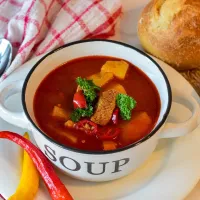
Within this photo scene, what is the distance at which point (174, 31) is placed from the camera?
1396 millimetres

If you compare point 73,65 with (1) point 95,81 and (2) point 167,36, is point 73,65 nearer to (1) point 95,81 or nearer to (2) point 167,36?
(1) point 95,81

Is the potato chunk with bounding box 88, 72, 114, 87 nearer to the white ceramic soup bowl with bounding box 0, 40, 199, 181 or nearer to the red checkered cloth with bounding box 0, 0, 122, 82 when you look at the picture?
the white ceramic soup bowl with bounding box 0, 40, 199, 181

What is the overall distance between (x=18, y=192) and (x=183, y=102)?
0.49 metres

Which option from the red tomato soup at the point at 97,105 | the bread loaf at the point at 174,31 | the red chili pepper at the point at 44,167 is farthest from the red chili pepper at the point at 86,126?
the bread loaf at the point at 174,31

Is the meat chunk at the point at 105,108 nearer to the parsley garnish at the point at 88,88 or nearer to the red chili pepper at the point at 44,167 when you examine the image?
the parsley garnish at the point at 88,88

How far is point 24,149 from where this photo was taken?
4.00 feet

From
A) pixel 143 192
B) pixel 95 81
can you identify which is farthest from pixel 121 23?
pixel 143 192

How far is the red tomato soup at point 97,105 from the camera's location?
1134mm

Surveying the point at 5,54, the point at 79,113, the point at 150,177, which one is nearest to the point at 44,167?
the point at 79,113

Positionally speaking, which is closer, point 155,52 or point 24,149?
point 24,149

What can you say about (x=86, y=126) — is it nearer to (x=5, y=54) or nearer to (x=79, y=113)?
(x=79, y=113)

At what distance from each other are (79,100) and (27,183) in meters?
0.25

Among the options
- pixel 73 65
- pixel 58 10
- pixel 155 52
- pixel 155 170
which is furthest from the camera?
pixel 58 10

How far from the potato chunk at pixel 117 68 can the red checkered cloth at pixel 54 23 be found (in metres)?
0.31
